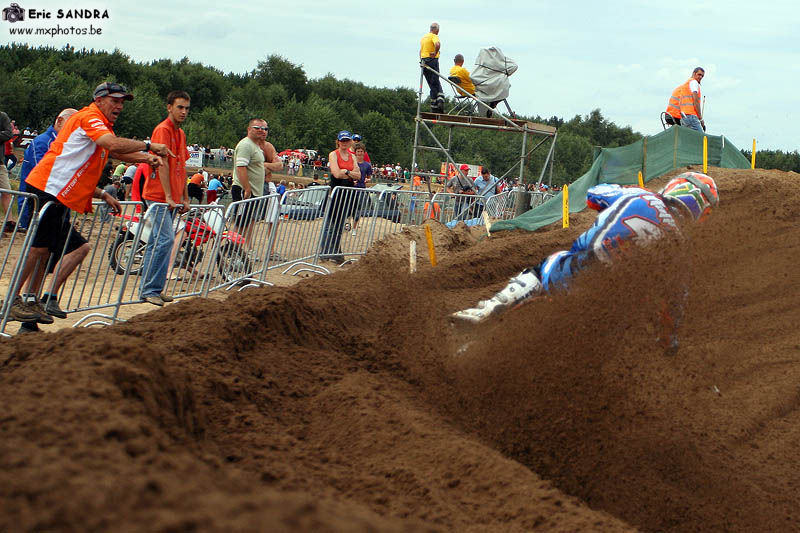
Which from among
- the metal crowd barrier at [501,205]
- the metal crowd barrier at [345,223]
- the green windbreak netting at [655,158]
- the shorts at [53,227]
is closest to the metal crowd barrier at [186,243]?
the shorts at [53,227]

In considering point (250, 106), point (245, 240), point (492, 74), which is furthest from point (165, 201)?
point (250, 106)

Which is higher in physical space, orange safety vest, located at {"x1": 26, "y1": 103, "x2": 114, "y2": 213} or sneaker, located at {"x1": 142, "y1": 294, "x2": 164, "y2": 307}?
orange safety vest, located at {"x1": 26, "y1": 103, "x2": 114, "y2": 213}

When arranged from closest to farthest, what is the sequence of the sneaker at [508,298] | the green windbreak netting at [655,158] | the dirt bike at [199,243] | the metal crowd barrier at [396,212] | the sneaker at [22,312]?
the sneaker at [508,298] < the sneaker at [22,312] < the dirt bike at [199,243] < the metal crowd barrier at [396,212] < the green windbreak netting at [655,158]

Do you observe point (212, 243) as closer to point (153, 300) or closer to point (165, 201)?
point (165, 201)

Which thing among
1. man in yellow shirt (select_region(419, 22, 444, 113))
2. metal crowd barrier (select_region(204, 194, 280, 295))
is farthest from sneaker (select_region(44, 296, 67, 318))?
man in yellow shirt (select_region(419, 22, 444, 113))

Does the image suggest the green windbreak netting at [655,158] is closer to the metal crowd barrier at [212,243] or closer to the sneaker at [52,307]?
the metal crowd barrier at [212,243]

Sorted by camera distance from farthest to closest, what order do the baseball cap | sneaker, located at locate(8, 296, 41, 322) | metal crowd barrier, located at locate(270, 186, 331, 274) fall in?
metal crowd barrier, located at locate(270, 186, 331, 274) < the baseball cap < sneaker, located at locate(8, 296, 41, 322)

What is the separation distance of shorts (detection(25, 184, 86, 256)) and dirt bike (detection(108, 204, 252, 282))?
64cm

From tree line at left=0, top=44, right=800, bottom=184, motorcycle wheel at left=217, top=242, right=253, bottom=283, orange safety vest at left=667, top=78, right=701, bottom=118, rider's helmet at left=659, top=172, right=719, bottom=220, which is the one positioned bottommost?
motorcycle wheel at left=217, top=242, right=253, bottom=283

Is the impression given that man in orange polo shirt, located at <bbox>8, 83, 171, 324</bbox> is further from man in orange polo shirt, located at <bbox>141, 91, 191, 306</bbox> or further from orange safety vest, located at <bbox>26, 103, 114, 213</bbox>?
man in orange polo shirt, located at <bbox>141, 91, 191, 306</bbox>

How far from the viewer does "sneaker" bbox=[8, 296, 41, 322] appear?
5809mm

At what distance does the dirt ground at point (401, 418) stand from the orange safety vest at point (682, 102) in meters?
9.65

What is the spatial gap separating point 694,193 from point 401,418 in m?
3.33

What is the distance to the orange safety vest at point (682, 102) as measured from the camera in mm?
15727
